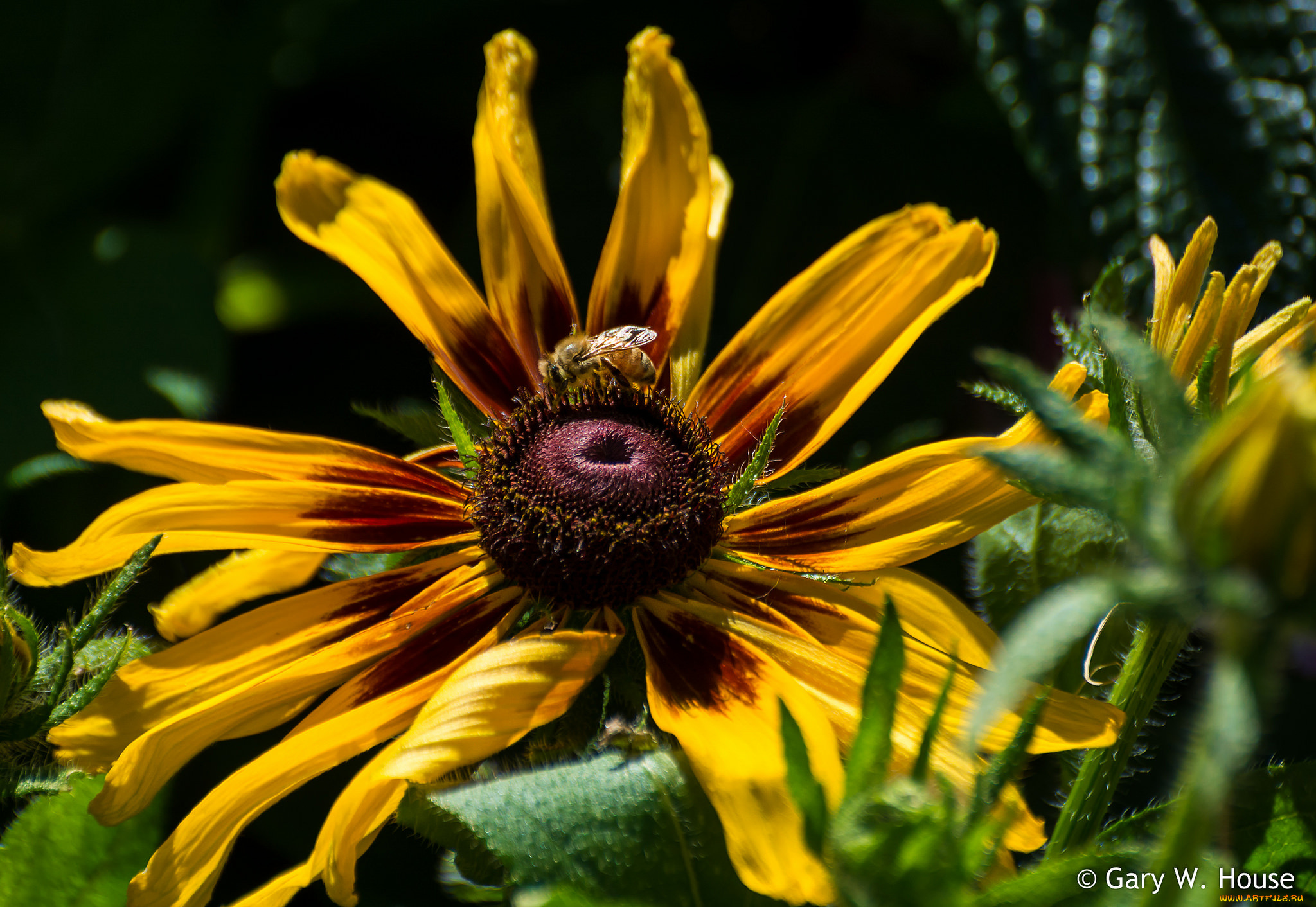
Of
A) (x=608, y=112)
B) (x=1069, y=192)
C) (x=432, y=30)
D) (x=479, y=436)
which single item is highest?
(x=432, y=30)

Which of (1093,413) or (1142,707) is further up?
(1093,413)

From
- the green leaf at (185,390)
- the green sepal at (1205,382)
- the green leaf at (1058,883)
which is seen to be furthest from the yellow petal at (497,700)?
the green leaf at (185,390)

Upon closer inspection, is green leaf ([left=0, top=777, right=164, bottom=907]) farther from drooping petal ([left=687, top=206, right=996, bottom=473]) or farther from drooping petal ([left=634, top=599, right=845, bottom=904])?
drooping petal ([left=687, top=206, right=996, bottom=473])

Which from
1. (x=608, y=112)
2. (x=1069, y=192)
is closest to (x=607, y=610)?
(x=1069, y=192)

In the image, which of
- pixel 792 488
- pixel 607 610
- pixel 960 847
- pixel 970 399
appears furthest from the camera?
pixel 970 399

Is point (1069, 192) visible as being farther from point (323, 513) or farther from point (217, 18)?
point (217, 18)

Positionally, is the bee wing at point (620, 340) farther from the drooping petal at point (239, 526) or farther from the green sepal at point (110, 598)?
the green sepal at point (110, 598)

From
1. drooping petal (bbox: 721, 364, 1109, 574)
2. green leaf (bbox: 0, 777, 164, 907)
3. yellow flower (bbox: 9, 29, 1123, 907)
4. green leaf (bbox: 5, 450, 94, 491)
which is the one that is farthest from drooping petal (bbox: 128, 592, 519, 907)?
green leaf (bbox: 5, 450, 94, 491)

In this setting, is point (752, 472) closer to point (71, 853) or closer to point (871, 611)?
point (871, 611)
